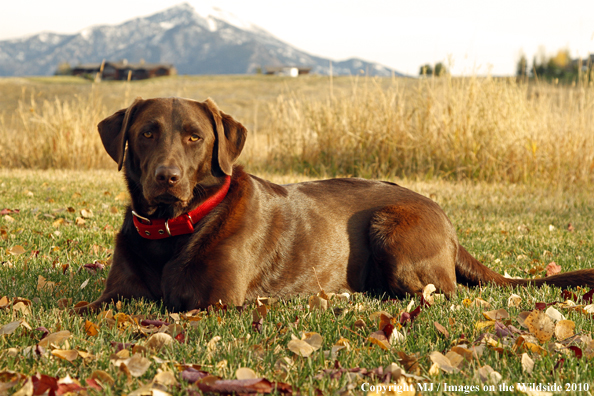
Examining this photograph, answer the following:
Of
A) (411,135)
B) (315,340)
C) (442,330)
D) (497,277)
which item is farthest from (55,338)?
(411,135)

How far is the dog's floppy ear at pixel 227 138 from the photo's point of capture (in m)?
3.33

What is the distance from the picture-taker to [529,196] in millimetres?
8023

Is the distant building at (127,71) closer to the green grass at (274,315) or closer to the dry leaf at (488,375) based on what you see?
the green grass at (274,315)

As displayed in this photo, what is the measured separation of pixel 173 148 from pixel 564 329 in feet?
8.03

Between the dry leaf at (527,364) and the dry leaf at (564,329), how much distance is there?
1.45 feet

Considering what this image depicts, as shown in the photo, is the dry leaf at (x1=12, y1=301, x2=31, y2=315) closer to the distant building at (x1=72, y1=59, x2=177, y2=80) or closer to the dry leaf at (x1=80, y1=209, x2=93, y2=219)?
the dry leaf at (x1=80, y1=209, x2=93, y2=219)

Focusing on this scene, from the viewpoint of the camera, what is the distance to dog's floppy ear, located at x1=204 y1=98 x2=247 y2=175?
333 cm

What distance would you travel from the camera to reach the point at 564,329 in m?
2.68

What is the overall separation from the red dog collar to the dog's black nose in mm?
322

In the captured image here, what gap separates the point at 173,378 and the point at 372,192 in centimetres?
231

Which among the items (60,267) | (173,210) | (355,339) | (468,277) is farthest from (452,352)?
(60,267)

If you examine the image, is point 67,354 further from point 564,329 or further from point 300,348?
point 564,329

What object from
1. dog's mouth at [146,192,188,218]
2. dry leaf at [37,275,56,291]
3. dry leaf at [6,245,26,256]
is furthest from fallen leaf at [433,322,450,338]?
dry leaf at [6,245,26,256]

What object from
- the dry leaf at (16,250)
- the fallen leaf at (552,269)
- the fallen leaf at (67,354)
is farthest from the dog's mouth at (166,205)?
the fallen leaf at (552,269)
